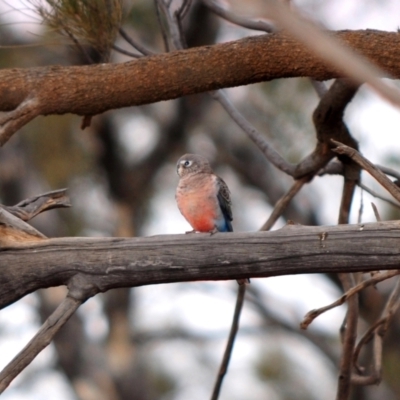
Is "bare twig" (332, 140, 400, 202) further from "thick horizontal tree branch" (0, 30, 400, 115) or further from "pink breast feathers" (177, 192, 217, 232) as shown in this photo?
"pink breast feathers" (177, 192, 217, 232)

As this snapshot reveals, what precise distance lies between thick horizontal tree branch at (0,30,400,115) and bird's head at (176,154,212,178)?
1.16 m

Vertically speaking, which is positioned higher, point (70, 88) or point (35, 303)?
point (35, 303)

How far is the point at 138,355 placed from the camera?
9.70 meters

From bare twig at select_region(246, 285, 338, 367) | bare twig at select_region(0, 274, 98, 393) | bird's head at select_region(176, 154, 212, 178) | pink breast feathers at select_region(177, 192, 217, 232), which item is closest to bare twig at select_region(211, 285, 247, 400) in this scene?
pink breast feathers at select_region(177, 192, 217, 232)

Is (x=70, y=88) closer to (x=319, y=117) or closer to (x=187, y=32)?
(x=319, y=117)

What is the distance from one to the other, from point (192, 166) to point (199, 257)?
197 cm

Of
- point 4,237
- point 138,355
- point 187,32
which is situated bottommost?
point 4,237

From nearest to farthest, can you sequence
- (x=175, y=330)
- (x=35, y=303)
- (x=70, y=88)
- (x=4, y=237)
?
(x=4, y=237)
(x=70, y=88)
(x=35, y=303)
(x=175, y=330)

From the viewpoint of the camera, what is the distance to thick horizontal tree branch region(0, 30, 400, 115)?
3217mm

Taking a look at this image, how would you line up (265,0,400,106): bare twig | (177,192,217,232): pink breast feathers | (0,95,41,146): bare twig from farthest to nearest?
1. (177,192,217,232): pink breast feathers
2. (0,95,41,146): bare twig
3. (265,0,400,106): bare twig

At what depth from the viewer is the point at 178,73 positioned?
11.3 ft

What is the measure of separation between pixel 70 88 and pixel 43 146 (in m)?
6.19

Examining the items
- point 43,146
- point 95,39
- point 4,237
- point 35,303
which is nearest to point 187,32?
point 43,146

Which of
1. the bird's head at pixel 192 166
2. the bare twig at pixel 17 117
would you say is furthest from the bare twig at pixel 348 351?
the bare twig at pixel 17 117
